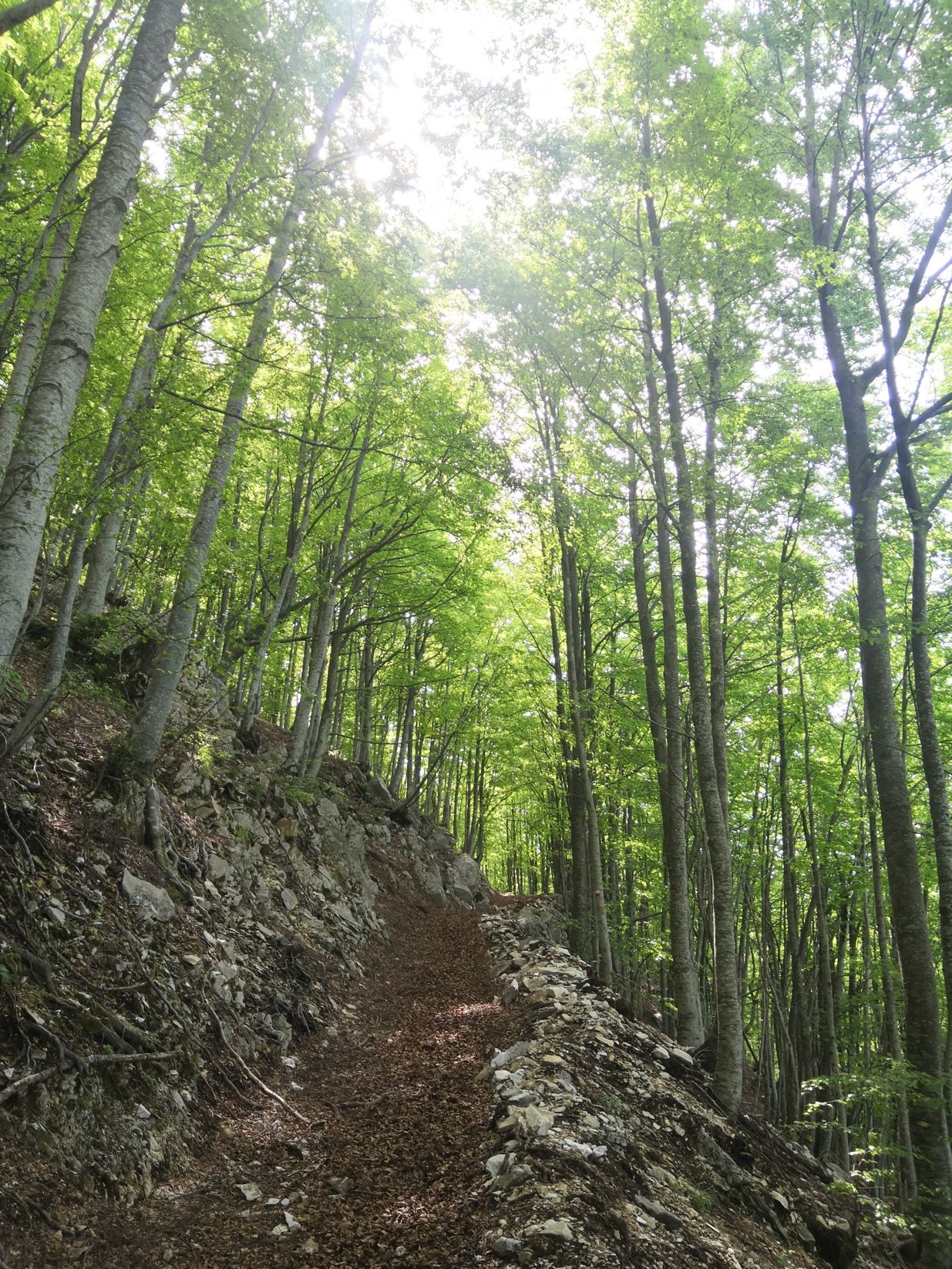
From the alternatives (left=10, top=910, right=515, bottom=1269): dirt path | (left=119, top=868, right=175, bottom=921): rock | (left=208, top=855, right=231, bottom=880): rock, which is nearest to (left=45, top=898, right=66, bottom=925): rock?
(left=119, top=868, right=175, bottom=921): rock

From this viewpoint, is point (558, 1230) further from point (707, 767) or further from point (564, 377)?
point (564, 377)

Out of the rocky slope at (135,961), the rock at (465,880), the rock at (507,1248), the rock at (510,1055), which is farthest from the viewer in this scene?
the rock at (465,880)

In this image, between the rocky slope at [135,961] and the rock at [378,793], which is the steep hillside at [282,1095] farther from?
the rock at [378,793]

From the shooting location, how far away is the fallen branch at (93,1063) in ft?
10.2

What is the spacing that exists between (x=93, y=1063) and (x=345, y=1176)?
5.36 ft

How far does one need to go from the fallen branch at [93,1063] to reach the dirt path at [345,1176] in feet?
1.93

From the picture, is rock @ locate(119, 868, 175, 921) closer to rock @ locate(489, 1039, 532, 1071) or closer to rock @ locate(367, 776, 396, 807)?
rock @ locate(489, 1039, 532, 1071)

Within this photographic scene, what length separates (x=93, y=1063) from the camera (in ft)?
11.9

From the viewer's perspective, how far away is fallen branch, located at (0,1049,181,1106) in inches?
122

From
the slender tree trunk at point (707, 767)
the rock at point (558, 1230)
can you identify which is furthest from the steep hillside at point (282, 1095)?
the slender tree trunk at point (707, 767)

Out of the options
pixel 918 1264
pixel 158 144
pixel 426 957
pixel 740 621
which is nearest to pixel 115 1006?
pixel 918 1264

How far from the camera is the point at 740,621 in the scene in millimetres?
12500

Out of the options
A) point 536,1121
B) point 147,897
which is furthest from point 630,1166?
point 147,897

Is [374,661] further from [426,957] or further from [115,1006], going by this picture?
[115,1006]
